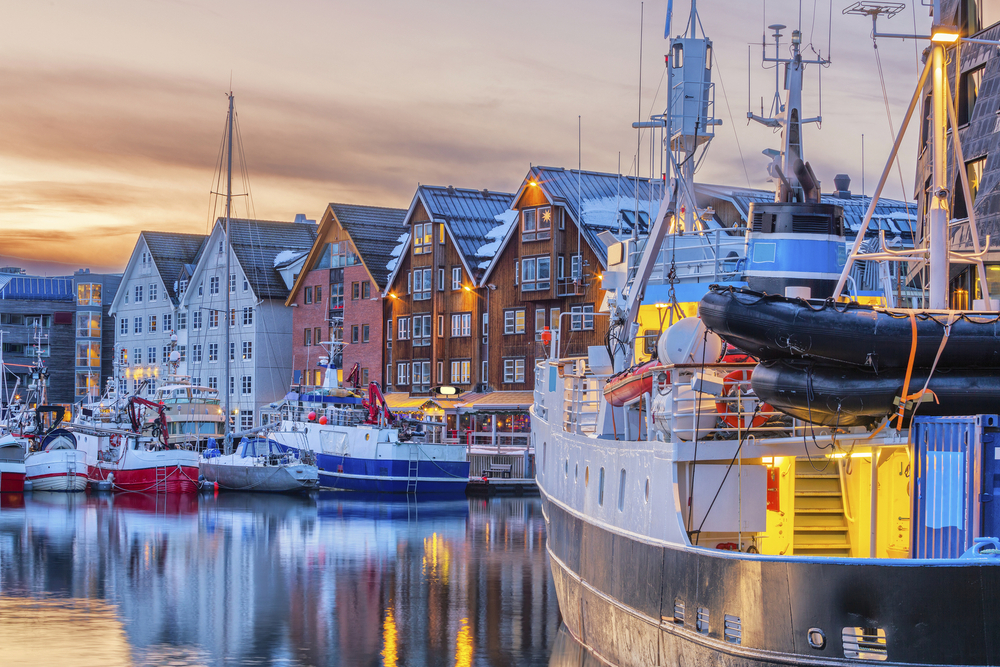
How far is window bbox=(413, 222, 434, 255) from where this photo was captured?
74062 mm

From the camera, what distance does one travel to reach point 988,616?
1264 cm

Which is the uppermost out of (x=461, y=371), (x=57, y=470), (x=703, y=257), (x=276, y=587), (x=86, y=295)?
(x=86, y=295)

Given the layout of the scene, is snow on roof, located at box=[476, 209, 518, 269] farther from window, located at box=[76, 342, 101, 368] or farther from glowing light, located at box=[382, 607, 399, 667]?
window, located at box=[76, 342, 101, 368]

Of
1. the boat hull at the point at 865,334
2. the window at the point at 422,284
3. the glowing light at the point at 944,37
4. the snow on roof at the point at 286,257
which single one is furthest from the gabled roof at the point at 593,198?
the boat hull at the point at 865,334

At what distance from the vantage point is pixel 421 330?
7469cm

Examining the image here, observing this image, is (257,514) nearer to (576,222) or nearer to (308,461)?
(308,461)

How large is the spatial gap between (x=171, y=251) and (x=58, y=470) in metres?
40.4

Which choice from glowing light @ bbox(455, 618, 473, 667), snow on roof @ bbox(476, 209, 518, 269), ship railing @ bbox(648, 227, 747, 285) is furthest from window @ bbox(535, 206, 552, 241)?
glowing light @ bbox(455, 618, 473, 667)

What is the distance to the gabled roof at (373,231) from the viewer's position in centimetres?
7988

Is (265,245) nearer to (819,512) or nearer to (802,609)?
(819,512)

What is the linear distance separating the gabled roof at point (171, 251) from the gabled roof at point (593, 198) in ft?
135

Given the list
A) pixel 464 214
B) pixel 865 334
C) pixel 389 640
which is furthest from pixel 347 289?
pixel 865 334

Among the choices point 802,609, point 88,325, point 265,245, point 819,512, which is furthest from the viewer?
point 88,325

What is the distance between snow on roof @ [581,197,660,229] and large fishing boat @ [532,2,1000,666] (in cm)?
4178
